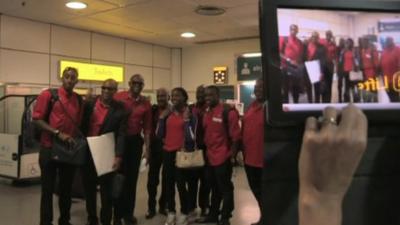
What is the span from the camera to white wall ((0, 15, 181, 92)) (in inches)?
297

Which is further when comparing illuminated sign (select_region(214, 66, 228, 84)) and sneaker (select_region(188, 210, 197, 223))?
illuminated sign (select_region(214, 66, 228, 84))

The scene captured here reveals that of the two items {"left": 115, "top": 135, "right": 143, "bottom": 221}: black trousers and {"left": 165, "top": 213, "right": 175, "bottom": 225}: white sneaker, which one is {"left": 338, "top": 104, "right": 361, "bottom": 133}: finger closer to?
{"left": 115, "top": 135, "right": 143, "bottom": 221}: black trousers

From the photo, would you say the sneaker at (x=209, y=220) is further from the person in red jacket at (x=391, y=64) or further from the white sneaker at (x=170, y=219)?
the person in red jacket at (x=391, y=64)

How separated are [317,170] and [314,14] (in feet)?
1.13

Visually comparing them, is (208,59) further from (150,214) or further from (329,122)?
(329,122)

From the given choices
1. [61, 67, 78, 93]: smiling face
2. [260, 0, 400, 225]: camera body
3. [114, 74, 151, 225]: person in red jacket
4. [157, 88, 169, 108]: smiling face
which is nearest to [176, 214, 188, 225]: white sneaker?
[114, 74, 151, 225]: person in red jacket

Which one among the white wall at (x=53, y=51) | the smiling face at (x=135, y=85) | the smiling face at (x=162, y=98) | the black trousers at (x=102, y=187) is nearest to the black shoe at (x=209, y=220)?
the black trousers at (x=102, y=187)

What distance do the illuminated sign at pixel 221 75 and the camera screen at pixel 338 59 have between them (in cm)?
929

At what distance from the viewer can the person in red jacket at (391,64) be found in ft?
2.64

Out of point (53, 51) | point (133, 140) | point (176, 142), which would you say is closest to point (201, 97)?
point (176, 142)

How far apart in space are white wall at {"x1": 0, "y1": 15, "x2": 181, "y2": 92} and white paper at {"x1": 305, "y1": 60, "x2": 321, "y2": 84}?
7625 millimetres

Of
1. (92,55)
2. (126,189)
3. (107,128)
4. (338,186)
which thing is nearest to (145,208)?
(126,189)

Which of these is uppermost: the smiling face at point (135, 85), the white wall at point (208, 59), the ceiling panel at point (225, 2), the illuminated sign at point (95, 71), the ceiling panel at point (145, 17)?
the ceiling panel at point (145, 17)

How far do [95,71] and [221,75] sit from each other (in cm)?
299
